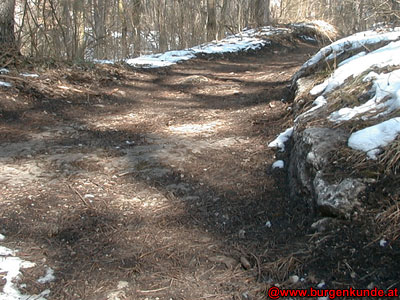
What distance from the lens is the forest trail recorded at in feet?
6.47

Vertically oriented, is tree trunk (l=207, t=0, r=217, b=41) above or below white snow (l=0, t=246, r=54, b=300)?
above

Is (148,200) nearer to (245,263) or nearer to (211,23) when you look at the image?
(245,263)

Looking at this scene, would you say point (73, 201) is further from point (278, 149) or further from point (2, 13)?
point (2, 13)

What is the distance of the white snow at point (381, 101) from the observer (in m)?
2.67

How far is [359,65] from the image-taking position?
12.0 ft

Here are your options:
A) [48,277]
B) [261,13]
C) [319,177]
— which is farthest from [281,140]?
[261,13]

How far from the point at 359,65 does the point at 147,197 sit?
2.47 m

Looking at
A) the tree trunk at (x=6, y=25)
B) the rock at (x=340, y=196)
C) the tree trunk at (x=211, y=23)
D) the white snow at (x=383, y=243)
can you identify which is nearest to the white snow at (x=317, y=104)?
the rock at (x=340, y=196)

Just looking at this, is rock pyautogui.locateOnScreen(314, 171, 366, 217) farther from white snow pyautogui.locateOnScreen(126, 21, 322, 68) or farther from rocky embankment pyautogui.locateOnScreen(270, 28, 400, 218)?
white snow pyautogui.locateOnScreen(126, 21, 322, 68)

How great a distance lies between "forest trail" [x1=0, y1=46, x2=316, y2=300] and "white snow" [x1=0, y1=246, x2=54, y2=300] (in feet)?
0.17

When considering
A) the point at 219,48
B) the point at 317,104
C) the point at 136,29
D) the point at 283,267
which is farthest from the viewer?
Result: the point at 136,29

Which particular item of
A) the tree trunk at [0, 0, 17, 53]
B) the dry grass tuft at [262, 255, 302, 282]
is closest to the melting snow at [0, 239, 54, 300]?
the dry grass tuft at [262, 255, 302, 282]

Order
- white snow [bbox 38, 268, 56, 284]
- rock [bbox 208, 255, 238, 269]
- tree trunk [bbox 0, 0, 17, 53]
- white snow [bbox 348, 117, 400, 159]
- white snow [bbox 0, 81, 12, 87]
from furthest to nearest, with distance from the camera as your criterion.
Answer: tree trunk [bbox 0, 0, 17, 53] → white snow [bbox 0, 81, 12, 87] → white snow [bbox 348, 117, 400, 159] → rock [bbox 208, 255, 238, 269] → white snow [bbox 38, 268, 56, 284]

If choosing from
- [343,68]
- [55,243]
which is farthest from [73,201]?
[343,68]
